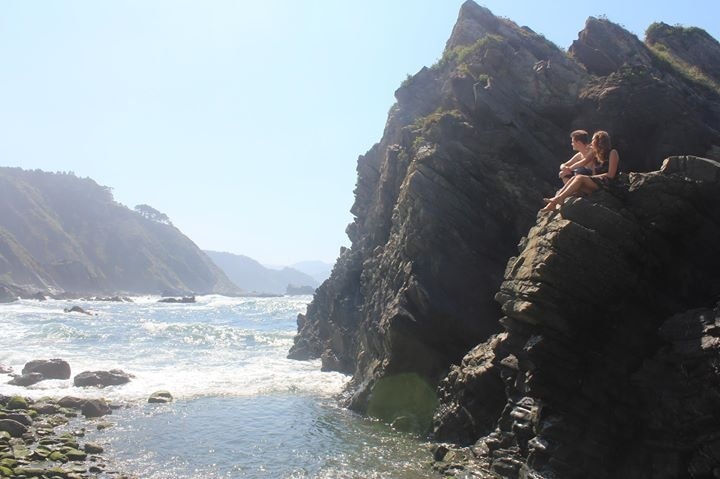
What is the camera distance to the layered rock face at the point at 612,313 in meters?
15.4

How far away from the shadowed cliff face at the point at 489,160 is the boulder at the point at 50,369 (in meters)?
18.8

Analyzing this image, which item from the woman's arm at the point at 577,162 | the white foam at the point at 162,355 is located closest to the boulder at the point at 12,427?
the white foam at the point at 162,355

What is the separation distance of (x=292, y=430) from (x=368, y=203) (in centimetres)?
3007

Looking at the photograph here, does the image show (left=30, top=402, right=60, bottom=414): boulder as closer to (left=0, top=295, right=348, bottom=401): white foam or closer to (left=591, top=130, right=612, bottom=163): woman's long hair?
(left=0, top=295, right=348, bottom=401): white foam

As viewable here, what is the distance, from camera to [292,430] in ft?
80.2

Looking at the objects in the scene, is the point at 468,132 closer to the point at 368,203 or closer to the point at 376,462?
the point at 376,462

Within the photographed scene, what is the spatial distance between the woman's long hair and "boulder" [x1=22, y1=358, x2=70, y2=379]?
34014 mm

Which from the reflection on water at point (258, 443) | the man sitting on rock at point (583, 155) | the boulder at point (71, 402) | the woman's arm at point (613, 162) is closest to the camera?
the woman's arm at point (613, 162)

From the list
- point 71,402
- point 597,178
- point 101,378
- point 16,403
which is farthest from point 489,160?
point 101,378

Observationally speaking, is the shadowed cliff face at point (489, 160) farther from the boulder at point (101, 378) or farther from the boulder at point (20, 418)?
the boulder at point (101, 378)

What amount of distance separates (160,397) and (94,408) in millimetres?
4089

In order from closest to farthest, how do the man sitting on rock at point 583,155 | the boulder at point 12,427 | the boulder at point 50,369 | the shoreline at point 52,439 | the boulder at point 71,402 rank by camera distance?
1. the man sitting on rock at point 583,155
2. the shoreline at point 52,439
3. the boulder at point 12,427
4. the boulder at point 71,402
5. the boulder at point 50,369

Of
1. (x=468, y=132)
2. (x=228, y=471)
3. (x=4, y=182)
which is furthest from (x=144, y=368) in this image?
(x=4, y=182)

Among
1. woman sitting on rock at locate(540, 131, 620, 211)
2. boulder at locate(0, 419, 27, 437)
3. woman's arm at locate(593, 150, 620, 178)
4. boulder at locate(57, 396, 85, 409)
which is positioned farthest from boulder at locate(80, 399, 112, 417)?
woman's arm at locate(593, 150, 620, 178)
